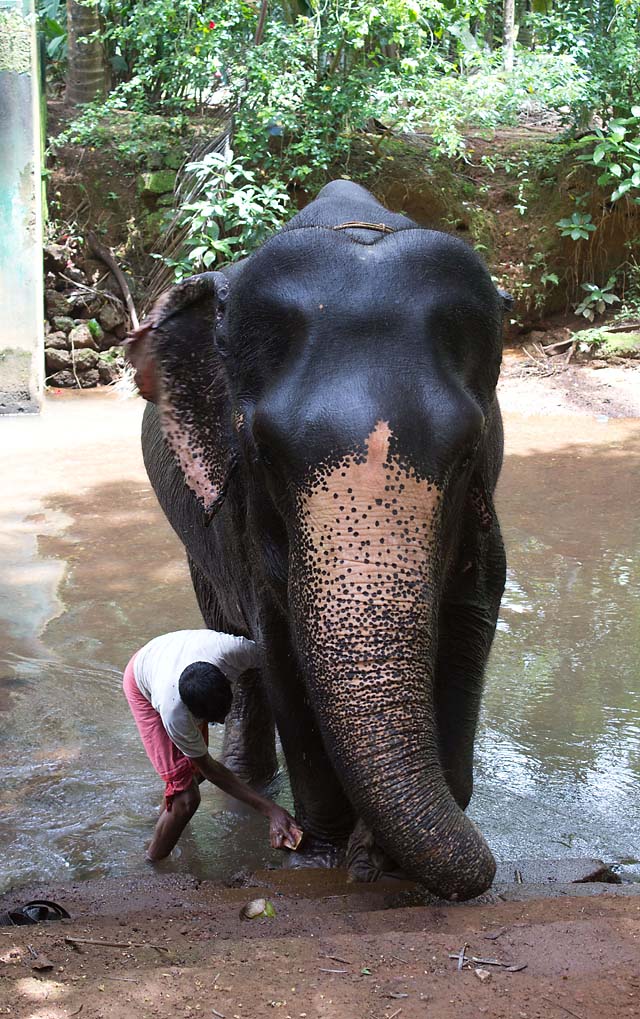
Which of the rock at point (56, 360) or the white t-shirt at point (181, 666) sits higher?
the white t-shirt at point (181, 666)

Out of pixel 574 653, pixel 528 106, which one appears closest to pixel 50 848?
pixel 574 653

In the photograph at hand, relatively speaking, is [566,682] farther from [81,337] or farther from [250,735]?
[81,337]

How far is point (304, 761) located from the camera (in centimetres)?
354

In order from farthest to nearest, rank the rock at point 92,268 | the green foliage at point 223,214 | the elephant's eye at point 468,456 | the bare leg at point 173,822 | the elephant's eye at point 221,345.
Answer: the rock at point 92,268 < the green foliage at point 223,214 < the bare leg at point 173,822 < the elephant's eye at point 221,345 < the elephant's eye at point 468,456

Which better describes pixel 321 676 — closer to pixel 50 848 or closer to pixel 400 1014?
pixel 400 1014

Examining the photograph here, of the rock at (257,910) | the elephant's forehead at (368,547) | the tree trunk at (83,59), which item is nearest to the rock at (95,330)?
the tree trunk at (83,59)

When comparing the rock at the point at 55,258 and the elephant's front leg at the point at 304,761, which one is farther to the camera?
the rock at the point at 55,258

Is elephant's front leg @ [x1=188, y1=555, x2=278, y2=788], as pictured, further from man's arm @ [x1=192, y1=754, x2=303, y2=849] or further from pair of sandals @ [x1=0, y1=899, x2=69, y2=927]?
pair of sandals @ [x1=0, y1=899, x2=69, y2=927]

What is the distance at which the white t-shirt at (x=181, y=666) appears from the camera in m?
3.62

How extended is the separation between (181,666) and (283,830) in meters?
0.61

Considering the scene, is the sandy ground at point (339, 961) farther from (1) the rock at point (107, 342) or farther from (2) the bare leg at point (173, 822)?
(1) the rock at point (107, 342)

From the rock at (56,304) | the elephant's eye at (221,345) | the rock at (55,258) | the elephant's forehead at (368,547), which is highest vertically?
the elephant's eye at (221,345)

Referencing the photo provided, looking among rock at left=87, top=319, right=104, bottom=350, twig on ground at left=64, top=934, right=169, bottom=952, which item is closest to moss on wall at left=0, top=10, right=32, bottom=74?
rock at left=87, top=319, right=104, bottom=350

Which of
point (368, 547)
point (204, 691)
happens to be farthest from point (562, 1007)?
point (204, 691)
